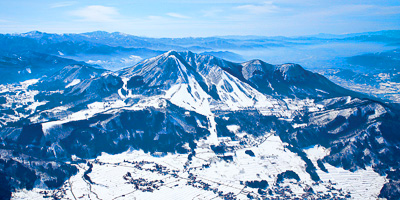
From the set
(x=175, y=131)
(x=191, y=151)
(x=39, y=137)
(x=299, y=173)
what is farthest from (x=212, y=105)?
(x=39, y=137)

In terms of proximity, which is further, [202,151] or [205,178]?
[202,151]

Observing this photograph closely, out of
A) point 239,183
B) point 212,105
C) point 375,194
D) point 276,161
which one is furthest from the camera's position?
point 212,105

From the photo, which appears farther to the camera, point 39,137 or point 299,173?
point 39,137

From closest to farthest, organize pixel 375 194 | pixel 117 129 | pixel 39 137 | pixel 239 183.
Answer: pixel 375 194 < pixel 239 183 < pixel 39 137 < pixel 117 129

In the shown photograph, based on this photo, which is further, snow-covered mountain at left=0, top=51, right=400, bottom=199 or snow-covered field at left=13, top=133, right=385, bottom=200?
snow-covered mountain at left=0, top=51, right=400, bottom=199

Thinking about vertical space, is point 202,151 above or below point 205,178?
above

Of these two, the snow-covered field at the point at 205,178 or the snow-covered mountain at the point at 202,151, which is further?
the snow-covered mountain at the point at 202,151

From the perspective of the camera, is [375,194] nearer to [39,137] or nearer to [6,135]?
[39,137]

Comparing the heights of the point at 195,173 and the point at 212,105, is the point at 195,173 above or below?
below
